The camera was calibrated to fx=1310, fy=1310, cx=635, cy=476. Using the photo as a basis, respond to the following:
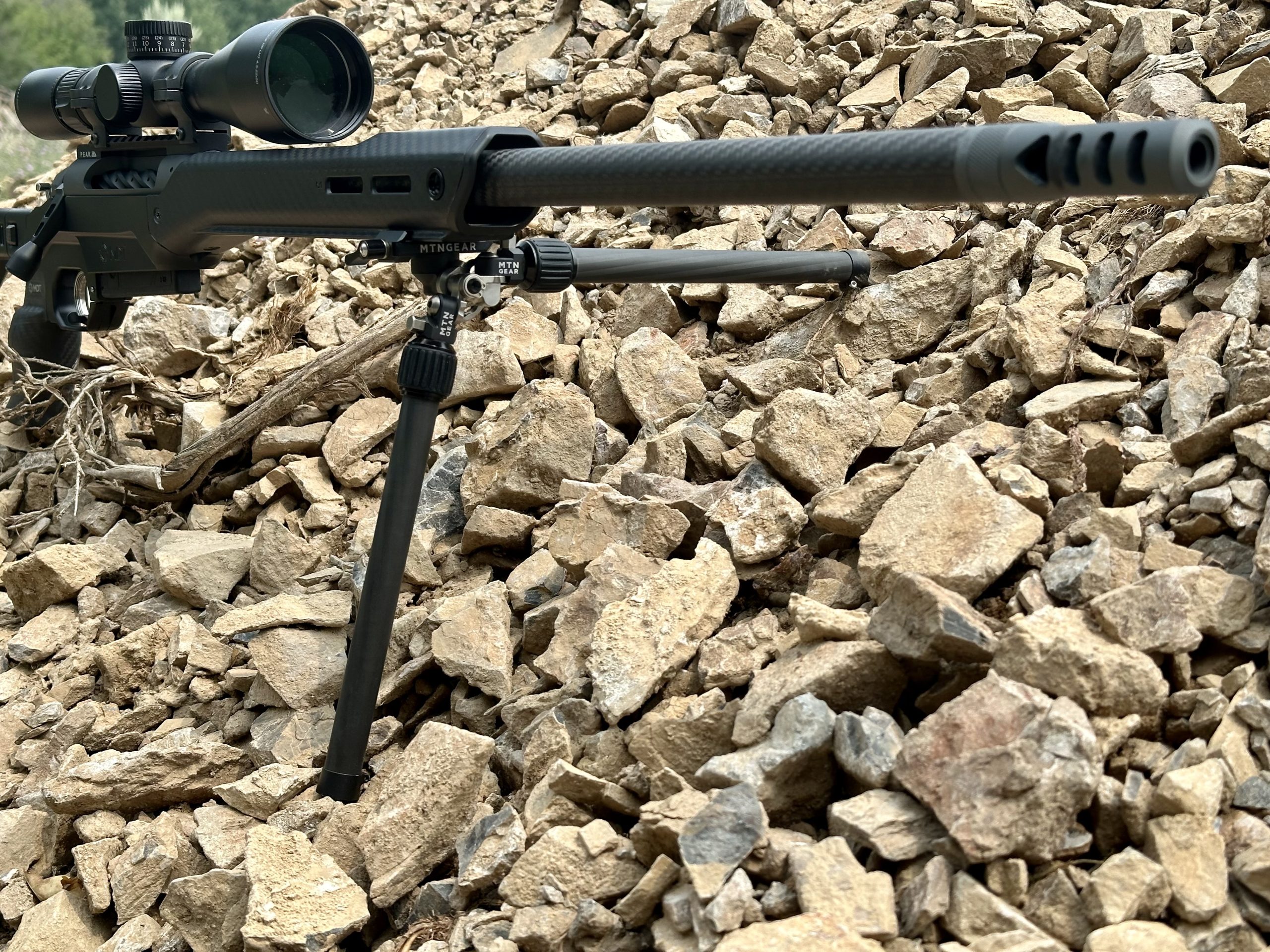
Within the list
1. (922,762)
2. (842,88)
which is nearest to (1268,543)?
(922,762)

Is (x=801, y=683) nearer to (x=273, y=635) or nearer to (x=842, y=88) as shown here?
(x=273, y=635)

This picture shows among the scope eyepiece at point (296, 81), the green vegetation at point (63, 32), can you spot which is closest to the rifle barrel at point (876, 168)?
the scope eyepiece at point (296, 81)

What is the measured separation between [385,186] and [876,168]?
1.23 m

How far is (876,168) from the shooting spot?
2213mm

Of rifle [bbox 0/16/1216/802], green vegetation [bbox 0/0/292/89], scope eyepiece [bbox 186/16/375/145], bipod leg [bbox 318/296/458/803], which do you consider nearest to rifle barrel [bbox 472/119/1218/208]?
rifle [bbox 0/16/1216/802]

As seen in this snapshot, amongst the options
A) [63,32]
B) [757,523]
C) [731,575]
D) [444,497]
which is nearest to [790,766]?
[731,575]

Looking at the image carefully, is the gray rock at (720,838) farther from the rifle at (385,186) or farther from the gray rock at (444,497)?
the gray rock at (444,497)

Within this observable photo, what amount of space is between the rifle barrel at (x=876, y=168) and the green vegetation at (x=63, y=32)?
780 inches

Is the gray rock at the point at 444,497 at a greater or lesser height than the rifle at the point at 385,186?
lesser

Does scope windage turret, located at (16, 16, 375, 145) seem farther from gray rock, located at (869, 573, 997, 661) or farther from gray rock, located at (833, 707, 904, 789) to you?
gray rock, located at (833, 707, 904, 789)

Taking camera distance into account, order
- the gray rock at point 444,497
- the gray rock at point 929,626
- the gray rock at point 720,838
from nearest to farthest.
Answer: the gray rock at point 720,838, the gray rock at point 929,626, the gray rock at point 444,497

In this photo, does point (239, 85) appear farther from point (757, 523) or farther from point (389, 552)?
point (757, 523)

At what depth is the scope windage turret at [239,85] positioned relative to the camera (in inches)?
124

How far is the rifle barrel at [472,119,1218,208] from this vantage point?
195 centimetres
